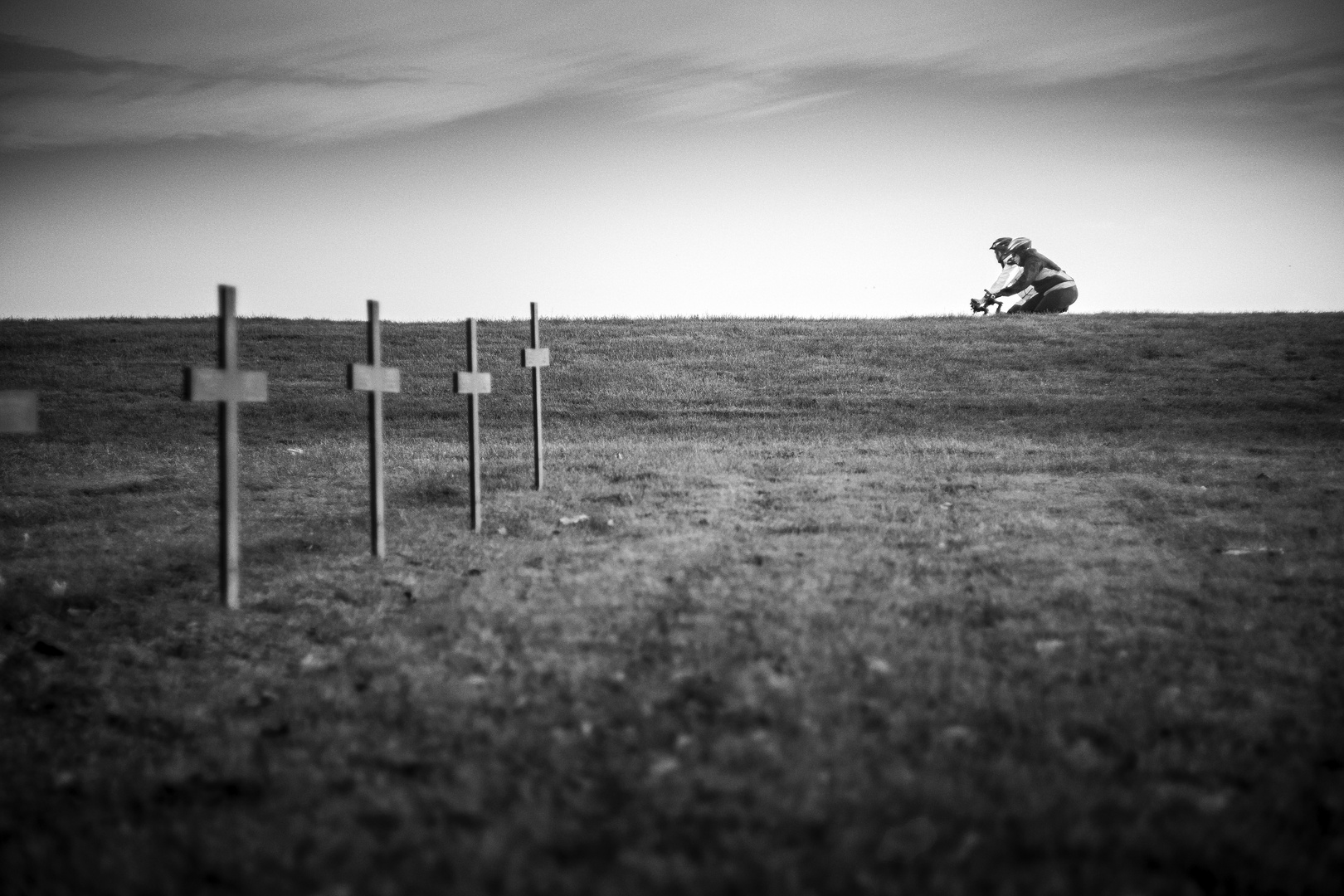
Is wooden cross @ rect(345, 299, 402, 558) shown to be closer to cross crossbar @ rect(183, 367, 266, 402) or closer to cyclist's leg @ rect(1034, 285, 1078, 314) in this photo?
cross crossbar @ rect(183, 367, 266, 402)

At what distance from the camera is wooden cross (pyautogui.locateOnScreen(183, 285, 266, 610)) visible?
23.1 feet

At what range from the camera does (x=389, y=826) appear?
11.7 feet

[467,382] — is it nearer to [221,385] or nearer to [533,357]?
[533,357]

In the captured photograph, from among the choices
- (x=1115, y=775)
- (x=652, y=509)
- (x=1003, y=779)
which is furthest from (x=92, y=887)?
(x=652, y=509)

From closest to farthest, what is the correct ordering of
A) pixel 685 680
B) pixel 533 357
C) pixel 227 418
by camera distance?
1. pixel 685 680
2. pixel 227 418
3. pixel 533 357

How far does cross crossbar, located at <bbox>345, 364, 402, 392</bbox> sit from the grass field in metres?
1.59

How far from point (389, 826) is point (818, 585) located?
14.4 ft

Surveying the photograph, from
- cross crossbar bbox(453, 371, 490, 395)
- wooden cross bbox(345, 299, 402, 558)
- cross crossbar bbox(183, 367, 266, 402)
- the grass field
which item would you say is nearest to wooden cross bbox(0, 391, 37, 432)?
cross crossbar bbox(183, 367, 266, 402)

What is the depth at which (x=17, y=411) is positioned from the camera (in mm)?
5527

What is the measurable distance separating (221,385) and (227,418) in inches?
13.4

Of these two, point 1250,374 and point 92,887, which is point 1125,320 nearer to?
point 1250,374

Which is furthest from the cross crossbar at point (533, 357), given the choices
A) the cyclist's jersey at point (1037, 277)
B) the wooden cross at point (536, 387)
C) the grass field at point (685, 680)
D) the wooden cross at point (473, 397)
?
the cyclist's jersey at point (1037, 277)

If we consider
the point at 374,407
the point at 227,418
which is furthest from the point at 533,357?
the point at 227,418

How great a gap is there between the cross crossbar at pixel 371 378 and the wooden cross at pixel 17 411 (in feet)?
9.45
